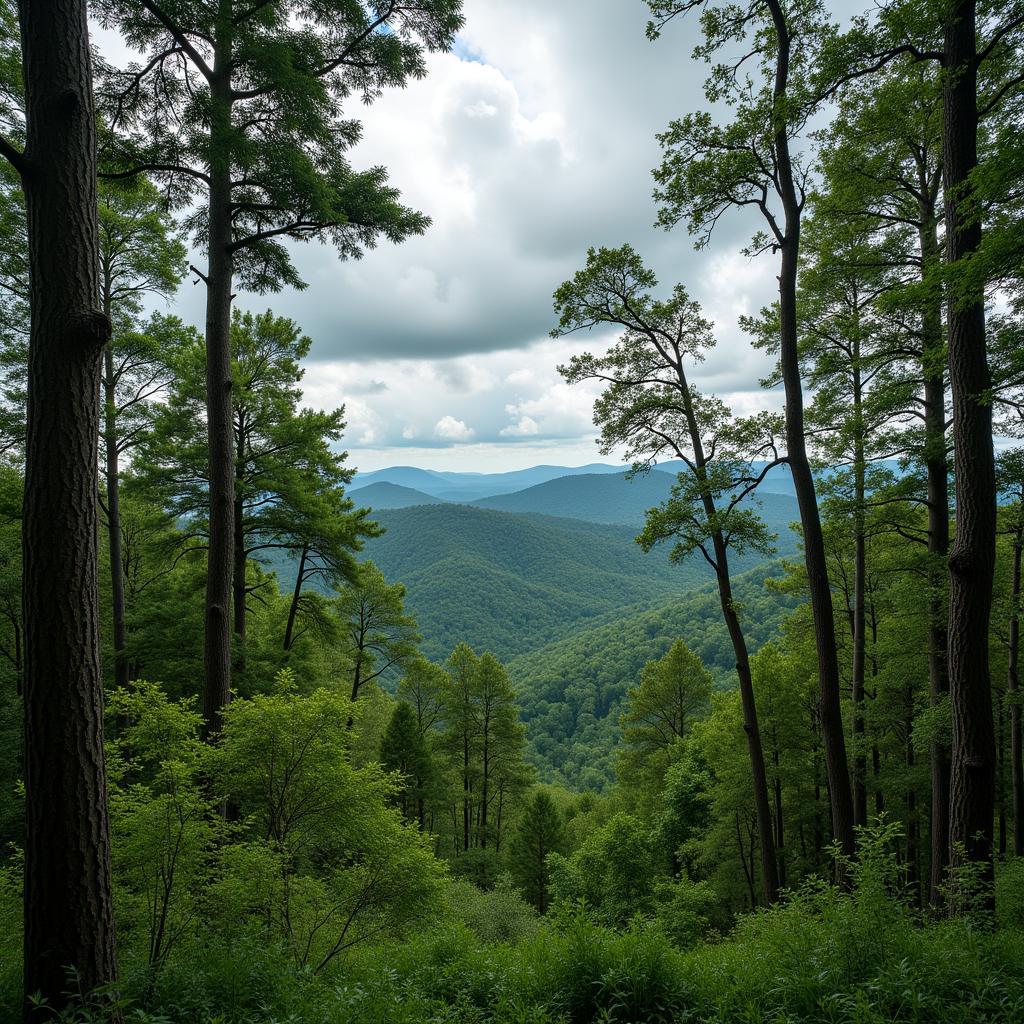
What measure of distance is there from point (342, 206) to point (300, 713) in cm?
626

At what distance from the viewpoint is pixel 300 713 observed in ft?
18.3

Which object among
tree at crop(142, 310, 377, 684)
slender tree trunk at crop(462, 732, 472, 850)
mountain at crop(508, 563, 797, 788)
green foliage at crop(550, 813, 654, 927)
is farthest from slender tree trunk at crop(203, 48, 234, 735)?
mountain at crop(508, 563, 797, 788)

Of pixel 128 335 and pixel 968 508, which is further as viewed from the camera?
pixel 128 335

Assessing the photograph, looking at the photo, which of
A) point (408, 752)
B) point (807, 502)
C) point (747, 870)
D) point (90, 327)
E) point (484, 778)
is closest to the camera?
point (90, 327)

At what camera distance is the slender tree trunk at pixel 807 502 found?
6.24 metres

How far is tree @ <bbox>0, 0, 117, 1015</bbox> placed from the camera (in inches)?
125

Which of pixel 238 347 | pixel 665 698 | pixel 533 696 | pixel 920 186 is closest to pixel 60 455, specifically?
A: pixel 238 347

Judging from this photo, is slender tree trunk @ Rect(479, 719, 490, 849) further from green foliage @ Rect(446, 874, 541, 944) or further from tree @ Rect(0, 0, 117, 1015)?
tree @ Rect(0, 0, 117, 1015)

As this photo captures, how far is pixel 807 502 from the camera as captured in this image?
6.62 meters

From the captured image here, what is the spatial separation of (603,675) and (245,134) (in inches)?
3071

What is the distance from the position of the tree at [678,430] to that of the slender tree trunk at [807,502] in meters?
1.27

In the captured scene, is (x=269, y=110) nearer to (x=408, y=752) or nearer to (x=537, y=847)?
(x=408, y=752)

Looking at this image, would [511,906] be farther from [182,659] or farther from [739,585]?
[739,585]

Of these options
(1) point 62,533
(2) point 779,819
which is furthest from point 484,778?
(1) point 62,533
